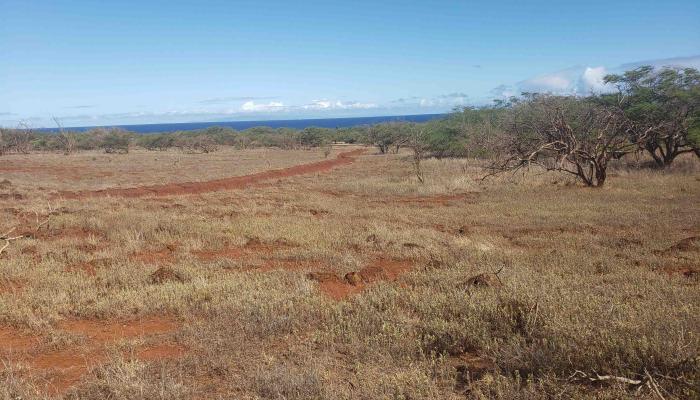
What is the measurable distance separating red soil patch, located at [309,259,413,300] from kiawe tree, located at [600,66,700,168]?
19.1m

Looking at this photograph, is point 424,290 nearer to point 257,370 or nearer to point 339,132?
point 257,370

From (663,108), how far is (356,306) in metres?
26.7

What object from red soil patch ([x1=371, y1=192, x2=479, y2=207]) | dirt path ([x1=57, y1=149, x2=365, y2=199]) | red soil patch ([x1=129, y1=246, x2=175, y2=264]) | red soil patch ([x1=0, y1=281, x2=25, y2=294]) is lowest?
red soil patch ([x1=371, y1=192, x2=479, y2=207])

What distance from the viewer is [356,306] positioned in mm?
6070

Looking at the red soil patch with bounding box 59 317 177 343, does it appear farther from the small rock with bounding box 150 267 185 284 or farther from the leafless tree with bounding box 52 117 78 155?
the leafless tree with bounding box 52 117 78 155

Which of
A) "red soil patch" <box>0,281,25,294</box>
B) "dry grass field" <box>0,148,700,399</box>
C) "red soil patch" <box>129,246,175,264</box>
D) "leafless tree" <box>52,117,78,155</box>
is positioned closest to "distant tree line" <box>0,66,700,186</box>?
"dry grass field" <box>0,148,700,399</box>

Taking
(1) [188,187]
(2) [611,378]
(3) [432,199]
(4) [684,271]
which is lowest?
(3) [432,199]

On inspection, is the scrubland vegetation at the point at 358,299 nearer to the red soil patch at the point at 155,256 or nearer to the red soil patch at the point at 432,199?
the red soil patch at the point at 155,256

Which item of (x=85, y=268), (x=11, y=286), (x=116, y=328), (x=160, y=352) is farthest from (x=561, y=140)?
(x=11, y=286)

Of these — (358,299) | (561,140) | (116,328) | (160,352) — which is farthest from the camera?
(561,140)

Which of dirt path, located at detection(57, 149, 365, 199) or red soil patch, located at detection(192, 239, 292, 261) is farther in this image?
dirt path, located at detection(57, 149, 365, 199)

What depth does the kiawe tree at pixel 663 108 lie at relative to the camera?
24.1 metres

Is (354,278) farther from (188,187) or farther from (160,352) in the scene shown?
(188,187)

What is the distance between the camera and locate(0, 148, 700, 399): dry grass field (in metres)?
3.88
